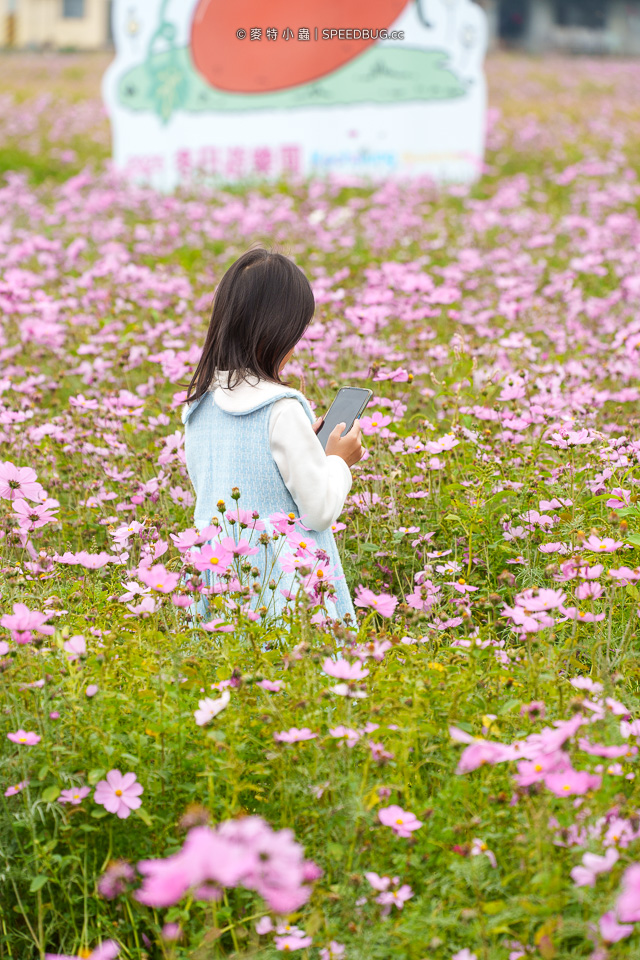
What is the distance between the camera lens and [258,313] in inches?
94.0

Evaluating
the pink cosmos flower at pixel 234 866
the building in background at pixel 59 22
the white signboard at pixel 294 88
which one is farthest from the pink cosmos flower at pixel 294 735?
the building in background at pixel 59 22

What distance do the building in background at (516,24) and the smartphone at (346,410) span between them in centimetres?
3923

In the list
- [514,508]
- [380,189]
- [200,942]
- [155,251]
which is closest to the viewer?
[200,942]

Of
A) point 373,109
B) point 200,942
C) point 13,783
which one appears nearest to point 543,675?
point 200,942

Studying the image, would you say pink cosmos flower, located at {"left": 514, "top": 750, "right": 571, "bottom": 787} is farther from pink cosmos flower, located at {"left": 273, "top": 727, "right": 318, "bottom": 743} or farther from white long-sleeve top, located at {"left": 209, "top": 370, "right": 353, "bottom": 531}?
white long-sleeve top, located at {"left": 209, "top": 370, "right": 353, "bottom": 531}

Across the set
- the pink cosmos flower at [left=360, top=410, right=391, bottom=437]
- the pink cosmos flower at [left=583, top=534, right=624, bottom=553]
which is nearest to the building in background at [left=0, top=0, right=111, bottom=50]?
the pink cosmos flower at [left=360, top=410, right=391, bottom=437]

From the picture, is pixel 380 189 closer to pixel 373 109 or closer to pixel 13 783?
pixel 373 109

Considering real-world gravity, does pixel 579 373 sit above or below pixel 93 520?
above

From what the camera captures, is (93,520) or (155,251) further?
(155,251)

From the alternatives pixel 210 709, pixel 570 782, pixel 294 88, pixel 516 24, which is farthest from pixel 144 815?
pixel 516 24

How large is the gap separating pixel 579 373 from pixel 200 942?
8.60ft

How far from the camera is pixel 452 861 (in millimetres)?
1648

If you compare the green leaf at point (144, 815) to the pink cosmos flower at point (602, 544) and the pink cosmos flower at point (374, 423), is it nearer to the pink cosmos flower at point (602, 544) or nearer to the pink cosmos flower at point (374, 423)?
the pink cosmos flower at point (602, 544)

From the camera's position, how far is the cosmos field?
1.55 m
